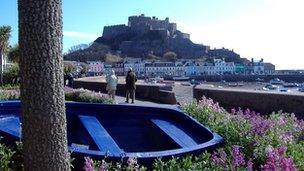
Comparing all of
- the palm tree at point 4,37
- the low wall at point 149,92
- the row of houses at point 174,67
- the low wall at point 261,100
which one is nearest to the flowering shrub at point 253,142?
the low wall at point 261,100

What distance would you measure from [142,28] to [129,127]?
567 feet

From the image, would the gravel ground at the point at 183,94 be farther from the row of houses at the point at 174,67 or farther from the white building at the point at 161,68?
the white building at the point at 161,68

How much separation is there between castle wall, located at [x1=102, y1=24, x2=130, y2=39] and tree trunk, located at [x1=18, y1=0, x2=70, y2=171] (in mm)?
178267

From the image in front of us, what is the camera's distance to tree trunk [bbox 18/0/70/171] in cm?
354

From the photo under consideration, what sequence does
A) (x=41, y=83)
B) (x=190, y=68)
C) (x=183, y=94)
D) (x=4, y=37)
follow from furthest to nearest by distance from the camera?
(x=190, y=68) < (x=4, y=37) < (x=183, y=94) < (x=41, y=83)

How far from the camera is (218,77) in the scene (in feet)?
575

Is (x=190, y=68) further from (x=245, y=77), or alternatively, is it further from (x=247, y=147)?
(x=247, y=147)

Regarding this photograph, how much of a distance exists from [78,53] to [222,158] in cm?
16045

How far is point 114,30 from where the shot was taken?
184250 mm

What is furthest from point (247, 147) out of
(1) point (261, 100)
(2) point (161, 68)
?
(2) point (161, 68)

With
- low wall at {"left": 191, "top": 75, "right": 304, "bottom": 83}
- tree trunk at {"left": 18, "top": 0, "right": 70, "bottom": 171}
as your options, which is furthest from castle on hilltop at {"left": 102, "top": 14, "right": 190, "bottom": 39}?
tree trunk at {"left": 18, "top": 0, "right": 70, "bottom": 171}

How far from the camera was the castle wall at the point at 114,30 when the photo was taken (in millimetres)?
181375

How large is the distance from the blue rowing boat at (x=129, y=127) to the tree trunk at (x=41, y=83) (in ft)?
6.29

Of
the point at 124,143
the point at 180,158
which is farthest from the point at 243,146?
the point at 124,143
